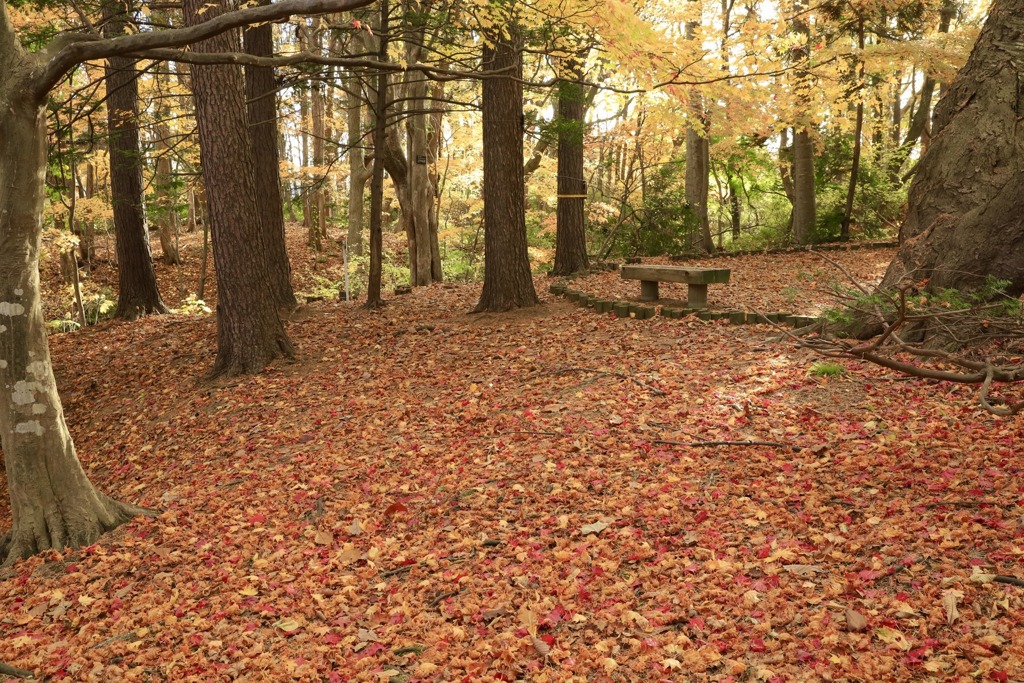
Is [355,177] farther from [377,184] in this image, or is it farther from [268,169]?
[377,184]

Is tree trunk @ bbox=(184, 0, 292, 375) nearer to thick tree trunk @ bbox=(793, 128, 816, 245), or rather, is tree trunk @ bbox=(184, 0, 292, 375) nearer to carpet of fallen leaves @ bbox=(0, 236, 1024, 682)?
carpet of fallen leaves @ bbox=(0, 236, 1024, 682)

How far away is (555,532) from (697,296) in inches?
200

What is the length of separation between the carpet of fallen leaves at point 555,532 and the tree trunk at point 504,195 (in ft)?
6.92

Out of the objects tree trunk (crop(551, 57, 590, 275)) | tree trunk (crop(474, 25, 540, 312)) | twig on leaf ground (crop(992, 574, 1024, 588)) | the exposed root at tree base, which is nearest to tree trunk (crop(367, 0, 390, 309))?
tree trunk (crop(474, 25, 540, 312))

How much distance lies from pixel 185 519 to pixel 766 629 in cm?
409

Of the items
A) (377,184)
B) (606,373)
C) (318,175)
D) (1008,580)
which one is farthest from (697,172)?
(1008,580)

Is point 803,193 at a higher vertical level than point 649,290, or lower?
higher

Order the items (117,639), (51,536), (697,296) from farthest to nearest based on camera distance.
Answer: (697,296), (51,536), (117,639)

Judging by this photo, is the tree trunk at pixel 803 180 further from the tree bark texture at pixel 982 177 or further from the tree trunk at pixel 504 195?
the tree bark texture at pixel 982 177

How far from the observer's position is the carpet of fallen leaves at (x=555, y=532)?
325 centimetres

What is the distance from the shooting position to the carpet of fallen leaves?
325 centimetres

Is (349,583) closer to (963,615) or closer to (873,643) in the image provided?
(873,643)

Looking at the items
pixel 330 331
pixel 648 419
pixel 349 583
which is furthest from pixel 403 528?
pixel 330 331

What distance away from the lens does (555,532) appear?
4387mm
